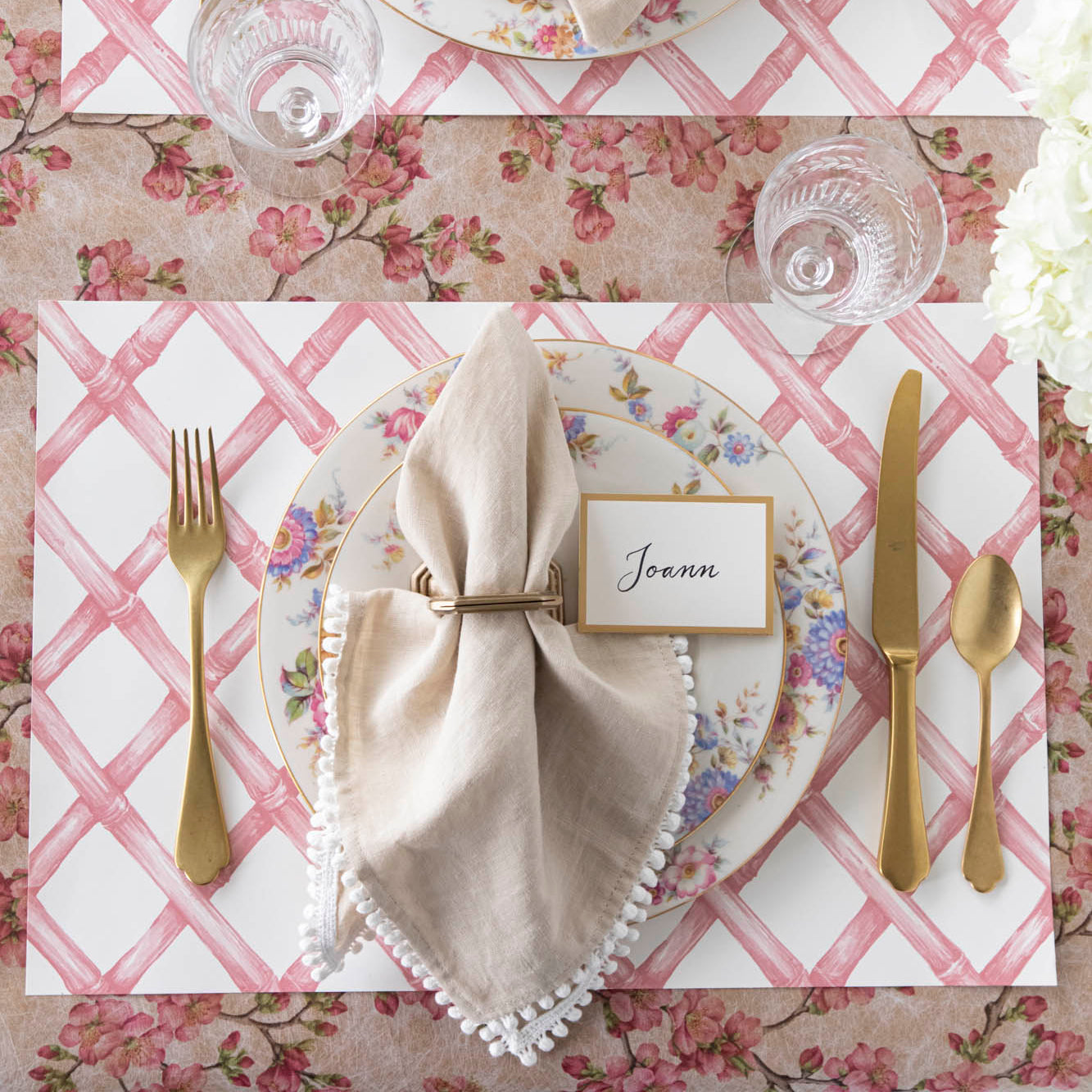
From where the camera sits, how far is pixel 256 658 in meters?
0.75

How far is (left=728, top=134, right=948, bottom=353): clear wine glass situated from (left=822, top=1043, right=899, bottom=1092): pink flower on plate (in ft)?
1.86

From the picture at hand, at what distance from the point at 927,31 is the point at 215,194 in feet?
1.99

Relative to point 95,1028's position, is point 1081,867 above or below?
below

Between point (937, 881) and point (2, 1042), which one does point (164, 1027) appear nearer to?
point (2, 1042)

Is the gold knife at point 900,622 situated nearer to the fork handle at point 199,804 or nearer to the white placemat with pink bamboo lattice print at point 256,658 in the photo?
the white placemat with pink bamboo lattice print at point 256,658

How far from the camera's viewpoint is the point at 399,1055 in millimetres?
738

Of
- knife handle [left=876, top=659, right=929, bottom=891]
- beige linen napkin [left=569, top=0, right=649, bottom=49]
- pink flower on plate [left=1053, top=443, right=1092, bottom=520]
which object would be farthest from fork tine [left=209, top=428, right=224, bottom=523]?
pink flower on plate [left=1053, top=443, right=1092, bottom=520]

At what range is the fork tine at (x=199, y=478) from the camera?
74cm

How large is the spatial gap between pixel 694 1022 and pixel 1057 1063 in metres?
0.29

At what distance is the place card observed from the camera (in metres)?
0.71

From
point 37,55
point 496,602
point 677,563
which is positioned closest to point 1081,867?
point 677,563

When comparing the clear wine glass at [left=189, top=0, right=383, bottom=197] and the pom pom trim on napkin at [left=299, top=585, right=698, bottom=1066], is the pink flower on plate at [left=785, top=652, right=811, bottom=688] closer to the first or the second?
the pom pom trim on napkin at [left=299, top=585, right=698, bottom=1066]

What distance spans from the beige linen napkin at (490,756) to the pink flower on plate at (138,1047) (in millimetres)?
171

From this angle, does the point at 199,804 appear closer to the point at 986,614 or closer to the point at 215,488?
the point at 215,488
